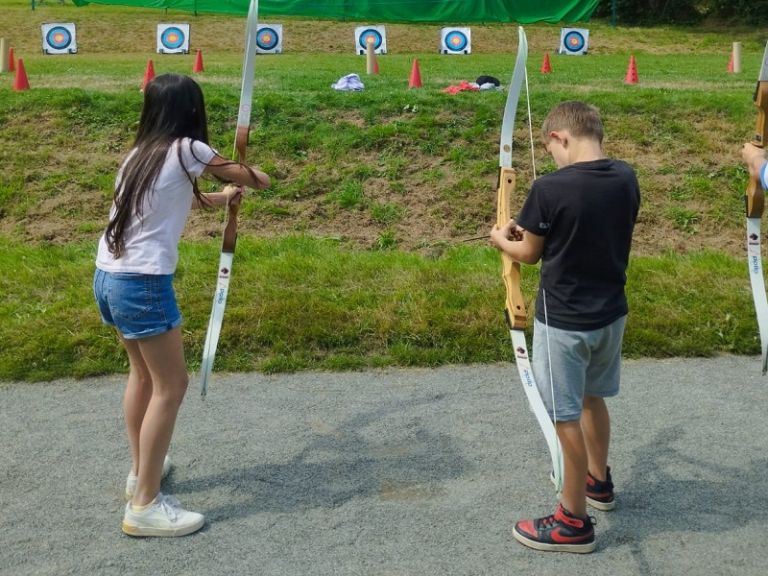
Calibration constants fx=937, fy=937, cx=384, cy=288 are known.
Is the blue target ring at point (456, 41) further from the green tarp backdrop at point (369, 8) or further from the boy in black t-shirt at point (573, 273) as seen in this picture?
the boy in black t-shirt at point (573, 273)

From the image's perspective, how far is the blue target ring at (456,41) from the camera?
81.3ft

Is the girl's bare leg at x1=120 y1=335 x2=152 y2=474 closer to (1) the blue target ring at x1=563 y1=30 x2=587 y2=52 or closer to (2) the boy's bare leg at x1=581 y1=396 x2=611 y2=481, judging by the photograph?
(2) the boy's bare leg at x1=581 y1=396 x2=611 y2=481

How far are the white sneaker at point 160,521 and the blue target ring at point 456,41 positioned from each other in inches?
876

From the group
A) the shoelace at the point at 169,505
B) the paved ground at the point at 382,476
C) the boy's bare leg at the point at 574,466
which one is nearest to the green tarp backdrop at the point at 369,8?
the paved ground at the point at 382,476

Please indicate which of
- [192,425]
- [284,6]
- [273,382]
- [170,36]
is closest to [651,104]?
[273,382]

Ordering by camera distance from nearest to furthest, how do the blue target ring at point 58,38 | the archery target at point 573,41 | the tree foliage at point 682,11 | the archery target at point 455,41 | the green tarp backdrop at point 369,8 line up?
the blue target ring at point 58,38, the archery target at point 455,41, the archery target at point 573,41, the green tarp backdrop at point 369,8, the tree foliage at point 682,11

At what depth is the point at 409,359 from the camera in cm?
594

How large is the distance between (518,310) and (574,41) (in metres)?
23.9

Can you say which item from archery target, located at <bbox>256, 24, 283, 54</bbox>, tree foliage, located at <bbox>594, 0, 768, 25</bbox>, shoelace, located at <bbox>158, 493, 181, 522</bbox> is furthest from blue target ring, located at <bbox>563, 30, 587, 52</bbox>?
shoelace, located at <bbox>158, 493, 181, 522</bbox>

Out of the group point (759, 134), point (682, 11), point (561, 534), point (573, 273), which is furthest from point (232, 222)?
point (682, 11)

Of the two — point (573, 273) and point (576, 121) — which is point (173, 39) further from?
point (573, 273)

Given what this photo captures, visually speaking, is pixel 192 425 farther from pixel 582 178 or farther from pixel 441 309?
pixel 582 178

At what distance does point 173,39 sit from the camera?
24.1 meters

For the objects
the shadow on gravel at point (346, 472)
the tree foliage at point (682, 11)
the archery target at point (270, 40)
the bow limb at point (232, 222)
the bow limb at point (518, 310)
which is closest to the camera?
the bow limb at point (518, 310)
